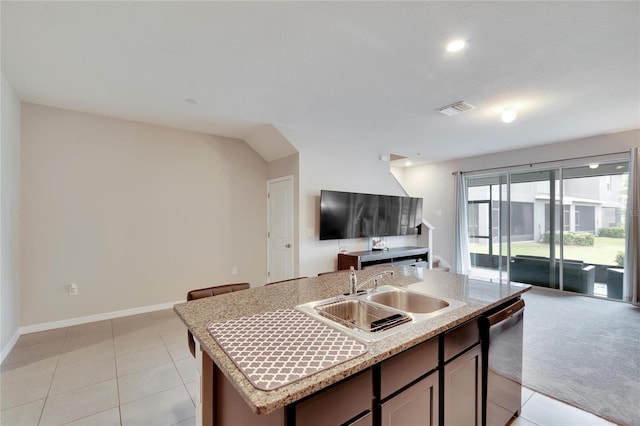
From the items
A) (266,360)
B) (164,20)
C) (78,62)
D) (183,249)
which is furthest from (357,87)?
(183,249)

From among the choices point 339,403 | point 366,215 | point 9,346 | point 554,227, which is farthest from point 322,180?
point 554,227

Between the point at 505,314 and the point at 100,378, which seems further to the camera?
the point at 100,378

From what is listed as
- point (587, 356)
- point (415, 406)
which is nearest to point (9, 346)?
point (415, 406)

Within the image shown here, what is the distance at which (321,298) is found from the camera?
1.74m

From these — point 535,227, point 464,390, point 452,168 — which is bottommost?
point 464,390

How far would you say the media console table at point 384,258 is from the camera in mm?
4512

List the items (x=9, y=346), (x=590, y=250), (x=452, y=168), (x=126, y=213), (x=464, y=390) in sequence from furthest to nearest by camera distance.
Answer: (x=452, y=168) < (x=590, y=250) < (x=126, y=213) < (x=9, y=346) < (x=464, y=390)

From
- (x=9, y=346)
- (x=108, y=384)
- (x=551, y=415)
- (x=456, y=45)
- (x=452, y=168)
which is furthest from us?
(x=452, y=168)

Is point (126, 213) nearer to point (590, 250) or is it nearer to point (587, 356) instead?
point (587, 356)

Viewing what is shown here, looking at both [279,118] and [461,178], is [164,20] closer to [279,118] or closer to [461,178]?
[279,118]

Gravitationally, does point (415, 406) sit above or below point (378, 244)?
below

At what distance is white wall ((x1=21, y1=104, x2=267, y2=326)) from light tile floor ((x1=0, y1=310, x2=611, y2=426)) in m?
0.68

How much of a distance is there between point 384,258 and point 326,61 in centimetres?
334

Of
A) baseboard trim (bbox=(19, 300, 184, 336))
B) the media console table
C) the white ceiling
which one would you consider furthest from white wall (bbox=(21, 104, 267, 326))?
the media console table
